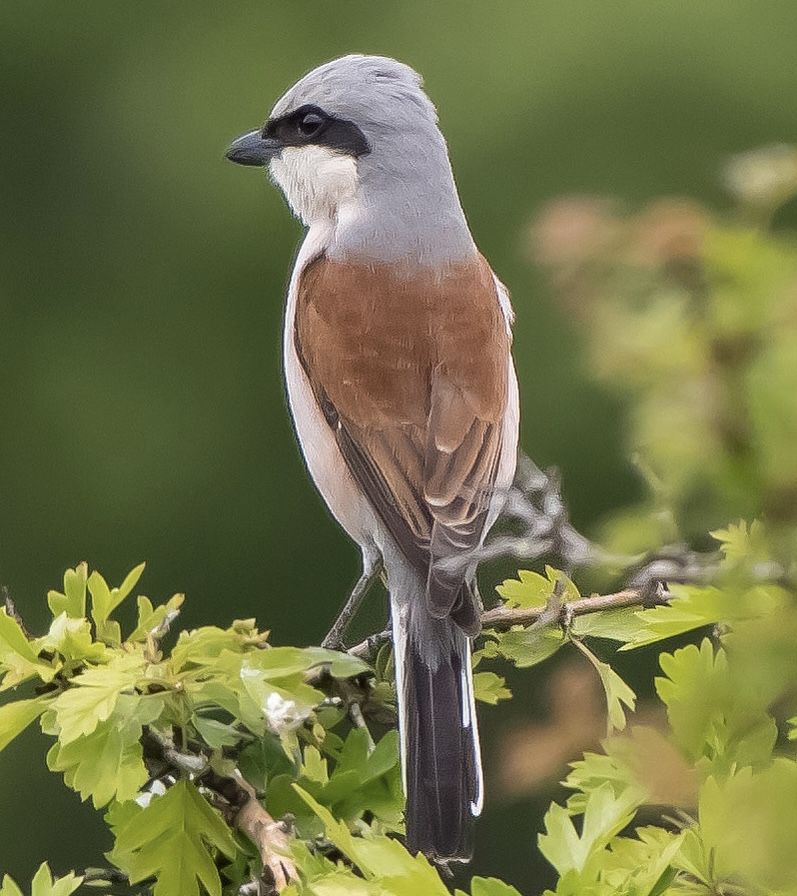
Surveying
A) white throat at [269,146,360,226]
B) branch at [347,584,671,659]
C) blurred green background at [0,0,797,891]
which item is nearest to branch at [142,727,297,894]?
branch at [347,584,671,659]

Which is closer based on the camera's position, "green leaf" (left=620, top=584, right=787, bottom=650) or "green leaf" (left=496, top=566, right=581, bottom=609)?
"green leaf" (left=620, top=584, right=787, bottom=650)

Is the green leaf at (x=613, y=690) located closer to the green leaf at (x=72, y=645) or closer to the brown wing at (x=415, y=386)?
the brown wing at (x=415, y=386)

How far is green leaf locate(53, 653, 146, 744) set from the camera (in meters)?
1.19

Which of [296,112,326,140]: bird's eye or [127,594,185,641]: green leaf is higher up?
[296,112,326,140]: bird's eye

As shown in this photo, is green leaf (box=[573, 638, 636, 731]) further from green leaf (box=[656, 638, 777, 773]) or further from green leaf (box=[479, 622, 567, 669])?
green leaf (box=[656, 638, 777, 773])

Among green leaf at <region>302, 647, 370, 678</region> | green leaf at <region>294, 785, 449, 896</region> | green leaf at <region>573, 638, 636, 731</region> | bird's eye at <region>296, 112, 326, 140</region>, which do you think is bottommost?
green leaf at <region>573, 638, 636, 731</region>

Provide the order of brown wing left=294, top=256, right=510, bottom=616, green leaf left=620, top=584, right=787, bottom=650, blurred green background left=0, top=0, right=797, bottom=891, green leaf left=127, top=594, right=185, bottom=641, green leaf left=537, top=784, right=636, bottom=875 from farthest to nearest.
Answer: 1. blurred green background left=0, top=0, right=797, bottom=891
2. brown wing left=294, top=256, right=510, bottom=616
3. green leaf left=127, top=594, right=185, bottom=641
4. green leaf left=537, top=784, right=636, bottom=875
5. green leaf left=620, top=584, right=787, bottom=650

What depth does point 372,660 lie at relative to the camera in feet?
5.61

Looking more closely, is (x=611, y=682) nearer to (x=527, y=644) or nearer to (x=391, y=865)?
(x=527, y=644)

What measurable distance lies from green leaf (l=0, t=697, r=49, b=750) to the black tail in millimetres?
305

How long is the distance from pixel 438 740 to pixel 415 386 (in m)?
0.57

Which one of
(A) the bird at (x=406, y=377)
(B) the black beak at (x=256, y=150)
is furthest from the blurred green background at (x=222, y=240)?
(A) the bird at (x=406, y=377)

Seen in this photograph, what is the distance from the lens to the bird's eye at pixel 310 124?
229 cm

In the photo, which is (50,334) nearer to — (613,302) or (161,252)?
(161,252)
